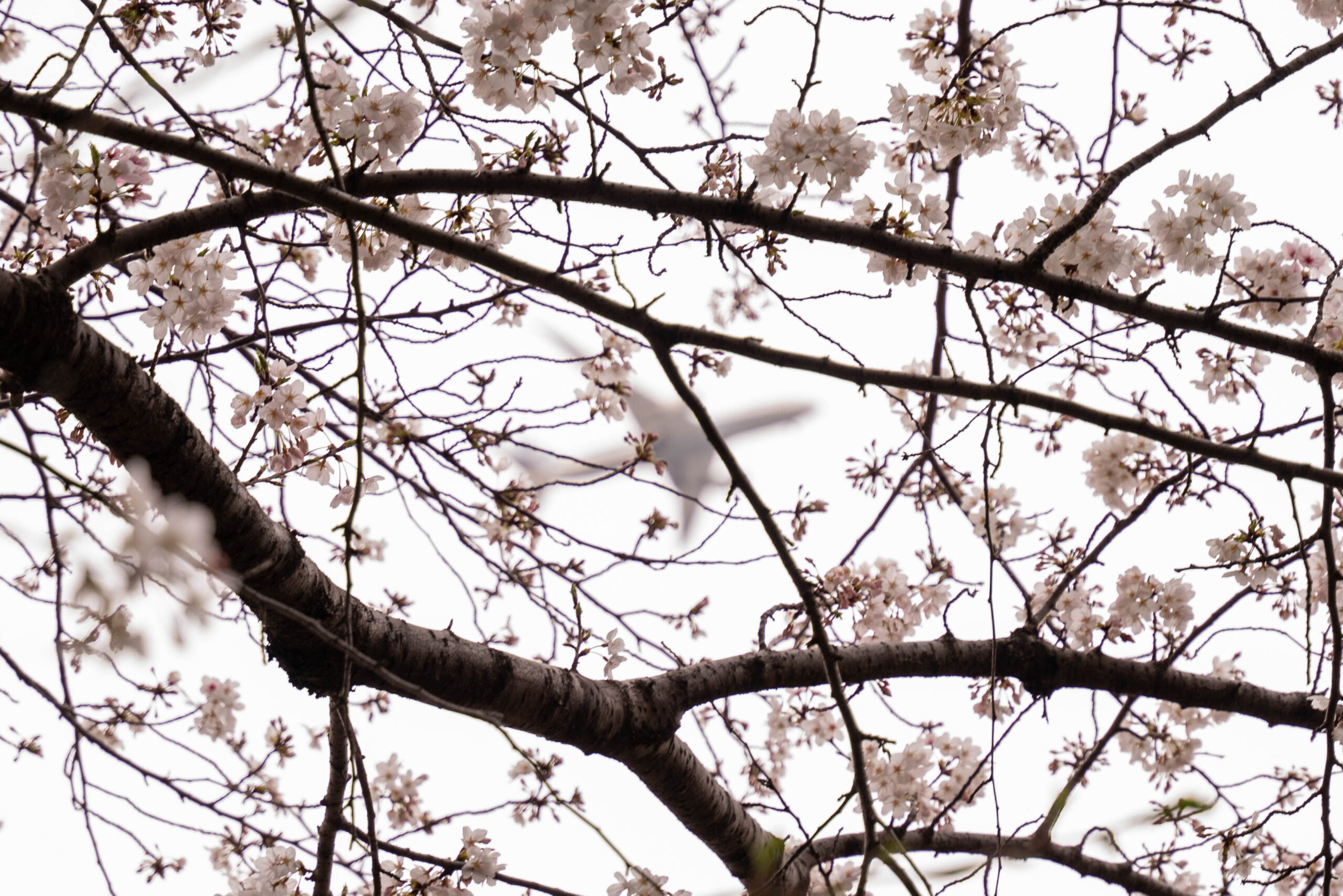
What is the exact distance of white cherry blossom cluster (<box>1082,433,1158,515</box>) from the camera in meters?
3.24

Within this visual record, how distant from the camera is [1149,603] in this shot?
9.55 ft

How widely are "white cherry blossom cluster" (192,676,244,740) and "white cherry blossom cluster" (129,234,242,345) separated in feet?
7.03

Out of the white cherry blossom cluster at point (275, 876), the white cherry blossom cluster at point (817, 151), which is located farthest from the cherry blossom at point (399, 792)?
the white cherry blossom cluster at point (817, 151)

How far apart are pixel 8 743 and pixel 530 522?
136 centimetres

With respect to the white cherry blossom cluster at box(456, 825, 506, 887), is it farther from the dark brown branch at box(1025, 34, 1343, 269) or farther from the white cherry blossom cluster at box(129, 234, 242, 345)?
the dark brown branch at box(1025, 34, 1343, 269)

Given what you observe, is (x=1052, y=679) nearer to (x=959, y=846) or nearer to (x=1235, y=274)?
(x=959, y=846)

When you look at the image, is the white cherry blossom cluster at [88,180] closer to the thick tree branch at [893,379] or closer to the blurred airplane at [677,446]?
the thick tree branch at [893,379]

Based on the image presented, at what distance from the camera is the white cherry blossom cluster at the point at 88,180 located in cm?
173

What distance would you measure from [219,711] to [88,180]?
2498mm

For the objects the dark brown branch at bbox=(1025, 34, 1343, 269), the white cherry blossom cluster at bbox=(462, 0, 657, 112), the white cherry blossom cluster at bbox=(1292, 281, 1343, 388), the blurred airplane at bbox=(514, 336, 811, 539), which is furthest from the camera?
the blurred airplane at bbox=(514, 336, 811, 539)

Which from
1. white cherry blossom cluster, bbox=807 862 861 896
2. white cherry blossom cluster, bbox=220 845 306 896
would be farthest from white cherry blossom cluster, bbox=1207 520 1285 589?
white cherry blossom cluster, bbox=220 845 306 896

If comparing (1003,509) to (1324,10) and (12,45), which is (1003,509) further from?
(12,45)

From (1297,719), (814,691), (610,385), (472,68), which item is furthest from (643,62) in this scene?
(1297,719)

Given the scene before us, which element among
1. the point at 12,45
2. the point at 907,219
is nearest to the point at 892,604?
the point at 907,219
